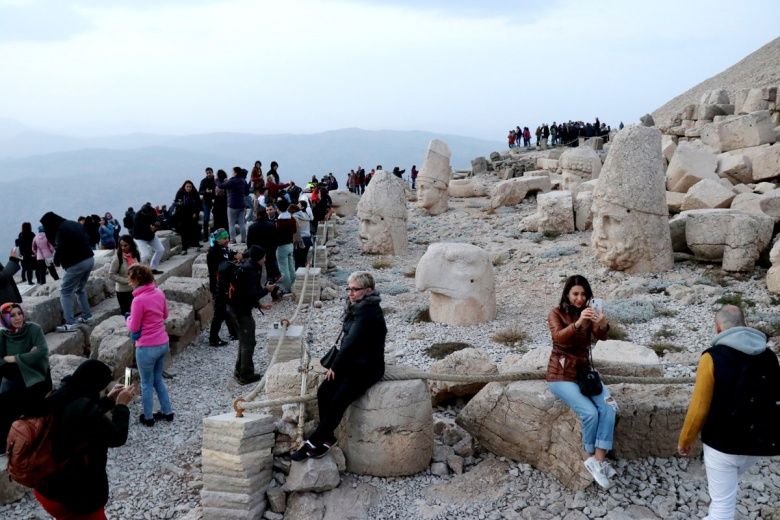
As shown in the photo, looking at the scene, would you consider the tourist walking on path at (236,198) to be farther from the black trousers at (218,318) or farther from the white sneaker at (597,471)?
the white sneaker at (597,471)

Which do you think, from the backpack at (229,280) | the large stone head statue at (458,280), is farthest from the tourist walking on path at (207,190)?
the large stone head statue at (458,280)

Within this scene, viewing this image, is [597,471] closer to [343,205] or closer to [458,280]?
[458,280]

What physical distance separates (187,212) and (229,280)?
5575 millimetres

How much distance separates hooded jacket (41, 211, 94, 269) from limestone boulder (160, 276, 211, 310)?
5.79 ft

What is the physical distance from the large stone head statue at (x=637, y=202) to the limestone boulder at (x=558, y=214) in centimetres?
361

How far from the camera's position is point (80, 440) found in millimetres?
3689

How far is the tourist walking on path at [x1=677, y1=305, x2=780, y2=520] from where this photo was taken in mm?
3729

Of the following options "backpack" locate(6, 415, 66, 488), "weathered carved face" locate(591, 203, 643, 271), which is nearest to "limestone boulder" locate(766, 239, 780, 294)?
"weathered carved face" locate(591, 203, 643, 271)

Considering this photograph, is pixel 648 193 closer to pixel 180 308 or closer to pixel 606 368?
pixel 606 368

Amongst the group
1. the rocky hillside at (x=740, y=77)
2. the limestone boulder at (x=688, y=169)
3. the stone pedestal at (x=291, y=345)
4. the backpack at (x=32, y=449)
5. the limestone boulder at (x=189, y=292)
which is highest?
the rocky hillside at (x=740, y=77)

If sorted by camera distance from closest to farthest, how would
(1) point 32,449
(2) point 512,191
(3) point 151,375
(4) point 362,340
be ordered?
(1) point 32,449 < (4) point 362,340 < (3) point 151,375 < (2) point 512,191

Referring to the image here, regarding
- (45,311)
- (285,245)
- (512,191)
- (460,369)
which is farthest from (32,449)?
(512,191)

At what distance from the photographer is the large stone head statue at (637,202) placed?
10.7 meters

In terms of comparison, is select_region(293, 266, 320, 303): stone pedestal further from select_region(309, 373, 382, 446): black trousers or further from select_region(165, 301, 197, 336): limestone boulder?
select_region(309, 373, 382, 446): black trousers
